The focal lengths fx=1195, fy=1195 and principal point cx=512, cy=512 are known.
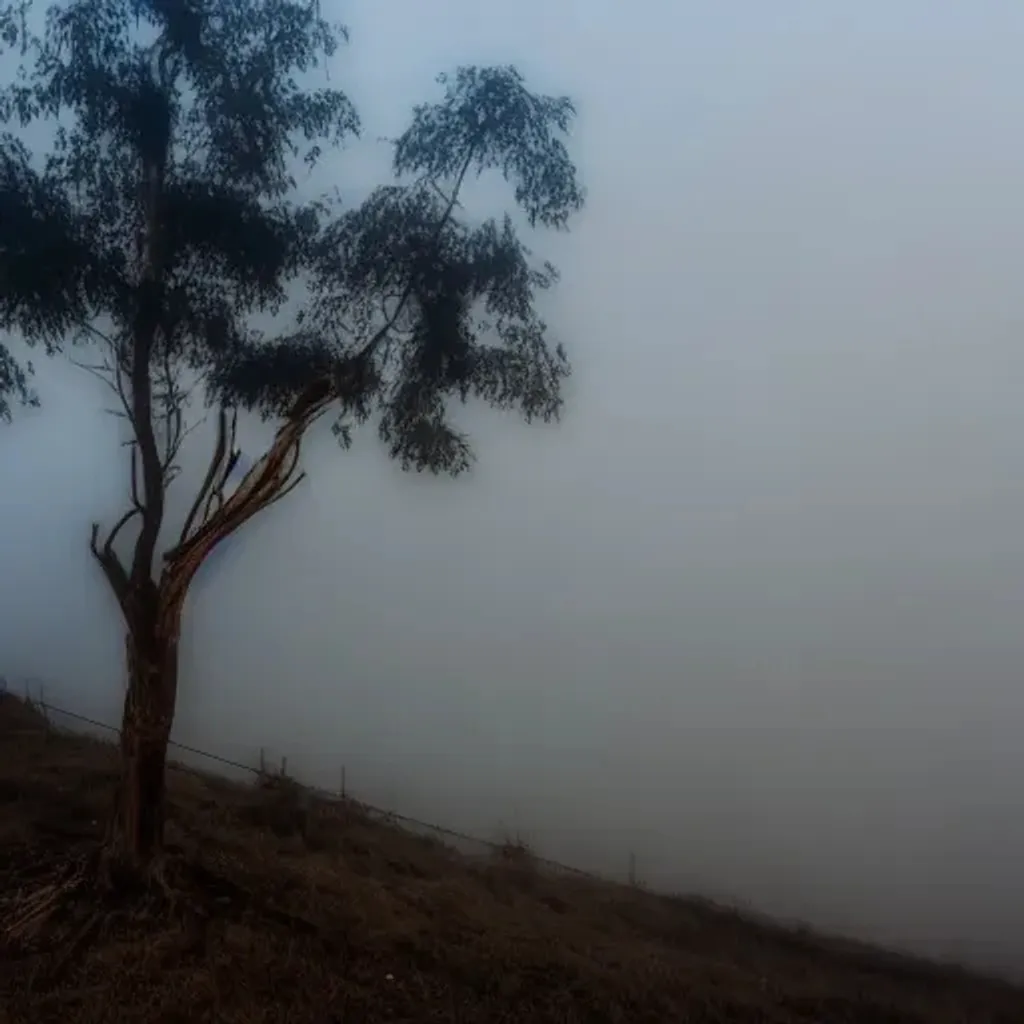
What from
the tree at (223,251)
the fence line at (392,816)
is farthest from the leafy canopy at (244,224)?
the fence line at (392,816)

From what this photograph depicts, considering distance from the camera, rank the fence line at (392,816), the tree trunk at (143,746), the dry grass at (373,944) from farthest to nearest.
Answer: the fence line at (392,816), the tree trunk at (143,746), the dry grass at (373,944)

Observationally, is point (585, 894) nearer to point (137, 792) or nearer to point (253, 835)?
point (253, 835)

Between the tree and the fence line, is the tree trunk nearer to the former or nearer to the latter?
the tree

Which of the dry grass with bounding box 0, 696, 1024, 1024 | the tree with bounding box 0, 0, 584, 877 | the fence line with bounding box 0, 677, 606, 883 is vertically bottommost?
the dry grass with bounding box 0, 696, 1024, 1024

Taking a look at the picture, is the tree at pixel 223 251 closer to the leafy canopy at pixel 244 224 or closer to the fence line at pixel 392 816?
the leafy canopy at pixel 244 224

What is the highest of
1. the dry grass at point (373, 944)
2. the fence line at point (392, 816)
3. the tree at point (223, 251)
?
the tree at point (223, 251)

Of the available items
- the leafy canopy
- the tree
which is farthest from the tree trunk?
the leafy canopy

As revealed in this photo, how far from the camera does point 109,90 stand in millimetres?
5645

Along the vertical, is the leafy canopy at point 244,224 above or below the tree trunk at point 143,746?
above

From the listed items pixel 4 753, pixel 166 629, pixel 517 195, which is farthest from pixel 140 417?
pixel 4 753

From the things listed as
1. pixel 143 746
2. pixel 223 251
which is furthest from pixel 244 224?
pixel 143 746

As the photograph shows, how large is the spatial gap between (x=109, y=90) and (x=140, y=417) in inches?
60.8

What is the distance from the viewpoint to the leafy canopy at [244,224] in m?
5.66

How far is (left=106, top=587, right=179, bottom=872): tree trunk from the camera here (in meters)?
5.61
